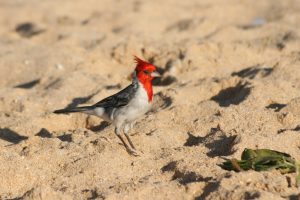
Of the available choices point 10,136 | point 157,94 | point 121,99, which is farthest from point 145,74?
point 10,136

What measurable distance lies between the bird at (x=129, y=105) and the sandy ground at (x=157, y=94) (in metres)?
0.17

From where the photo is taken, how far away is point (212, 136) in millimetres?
6082

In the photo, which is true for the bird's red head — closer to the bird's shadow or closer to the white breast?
the white breast

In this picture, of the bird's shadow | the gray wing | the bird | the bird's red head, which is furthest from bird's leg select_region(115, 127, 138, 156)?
the bird's shadow

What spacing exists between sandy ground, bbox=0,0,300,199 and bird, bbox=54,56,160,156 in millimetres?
172

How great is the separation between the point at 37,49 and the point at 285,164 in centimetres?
589

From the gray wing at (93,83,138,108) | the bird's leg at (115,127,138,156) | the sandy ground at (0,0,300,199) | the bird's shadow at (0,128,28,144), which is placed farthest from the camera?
the bird's shadow at (0,128,28,144)

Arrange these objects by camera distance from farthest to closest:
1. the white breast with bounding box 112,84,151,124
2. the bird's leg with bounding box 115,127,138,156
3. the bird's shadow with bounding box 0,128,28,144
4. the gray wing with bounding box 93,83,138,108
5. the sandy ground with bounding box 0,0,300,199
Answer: the bird's shadow with bounding box 0,128,28,144, the gray wing with bounding box 93,83,138,108, the white breast with bounding box 112,84,151,124, the bird's leg with bounding box 115,127,138,156, the sandy ground with bounding box 0,0,300,199

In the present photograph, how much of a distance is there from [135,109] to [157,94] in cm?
132

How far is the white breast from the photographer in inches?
252

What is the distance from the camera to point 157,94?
769cm

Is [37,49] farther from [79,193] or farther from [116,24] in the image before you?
[79,193]

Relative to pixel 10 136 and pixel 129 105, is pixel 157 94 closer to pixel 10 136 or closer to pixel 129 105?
pixel 129 105

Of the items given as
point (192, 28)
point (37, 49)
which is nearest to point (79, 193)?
point (37, 49)
